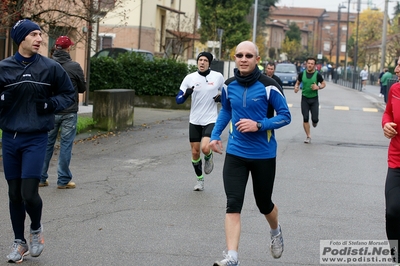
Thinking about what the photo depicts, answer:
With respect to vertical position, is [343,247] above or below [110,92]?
below

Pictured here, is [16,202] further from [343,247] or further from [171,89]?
[171,89]

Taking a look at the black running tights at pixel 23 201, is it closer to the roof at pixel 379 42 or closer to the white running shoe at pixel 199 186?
the white running shoe at pixel 199 186

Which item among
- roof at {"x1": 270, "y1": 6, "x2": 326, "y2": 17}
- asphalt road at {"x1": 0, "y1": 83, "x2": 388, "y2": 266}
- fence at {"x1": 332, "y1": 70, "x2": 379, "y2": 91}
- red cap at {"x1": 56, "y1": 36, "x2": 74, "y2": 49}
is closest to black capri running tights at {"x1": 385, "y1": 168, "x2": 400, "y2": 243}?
asphalt road at {"x1": 0, "y1": 83, "x2": 388, "y2": 266}

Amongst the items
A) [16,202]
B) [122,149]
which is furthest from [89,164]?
[16,202]

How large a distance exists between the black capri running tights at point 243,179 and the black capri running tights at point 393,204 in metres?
0.94

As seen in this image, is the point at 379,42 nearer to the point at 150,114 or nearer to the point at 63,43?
the point at 150,114

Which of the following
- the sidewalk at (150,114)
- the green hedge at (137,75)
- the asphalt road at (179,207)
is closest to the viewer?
the asphalt road at (179,207)

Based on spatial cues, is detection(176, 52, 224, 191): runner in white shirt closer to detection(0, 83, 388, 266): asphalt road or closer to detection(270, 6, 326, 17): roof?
detection(0, 83, 388, 266): asphalt road

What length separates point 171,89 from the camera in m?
25.2

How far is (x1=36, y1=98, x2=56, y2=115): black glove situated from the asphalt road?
1.25 metres

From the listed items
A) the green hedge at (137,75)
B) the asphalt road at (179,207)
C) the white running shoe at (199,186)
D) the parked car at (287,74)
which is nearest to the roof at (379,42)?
the parked car at (287,74)

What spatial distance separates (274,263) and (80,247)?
1.76 m

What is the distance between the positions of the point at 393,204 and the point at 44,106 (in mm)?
2908

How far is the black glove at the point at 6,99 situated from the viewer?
6.04 m
